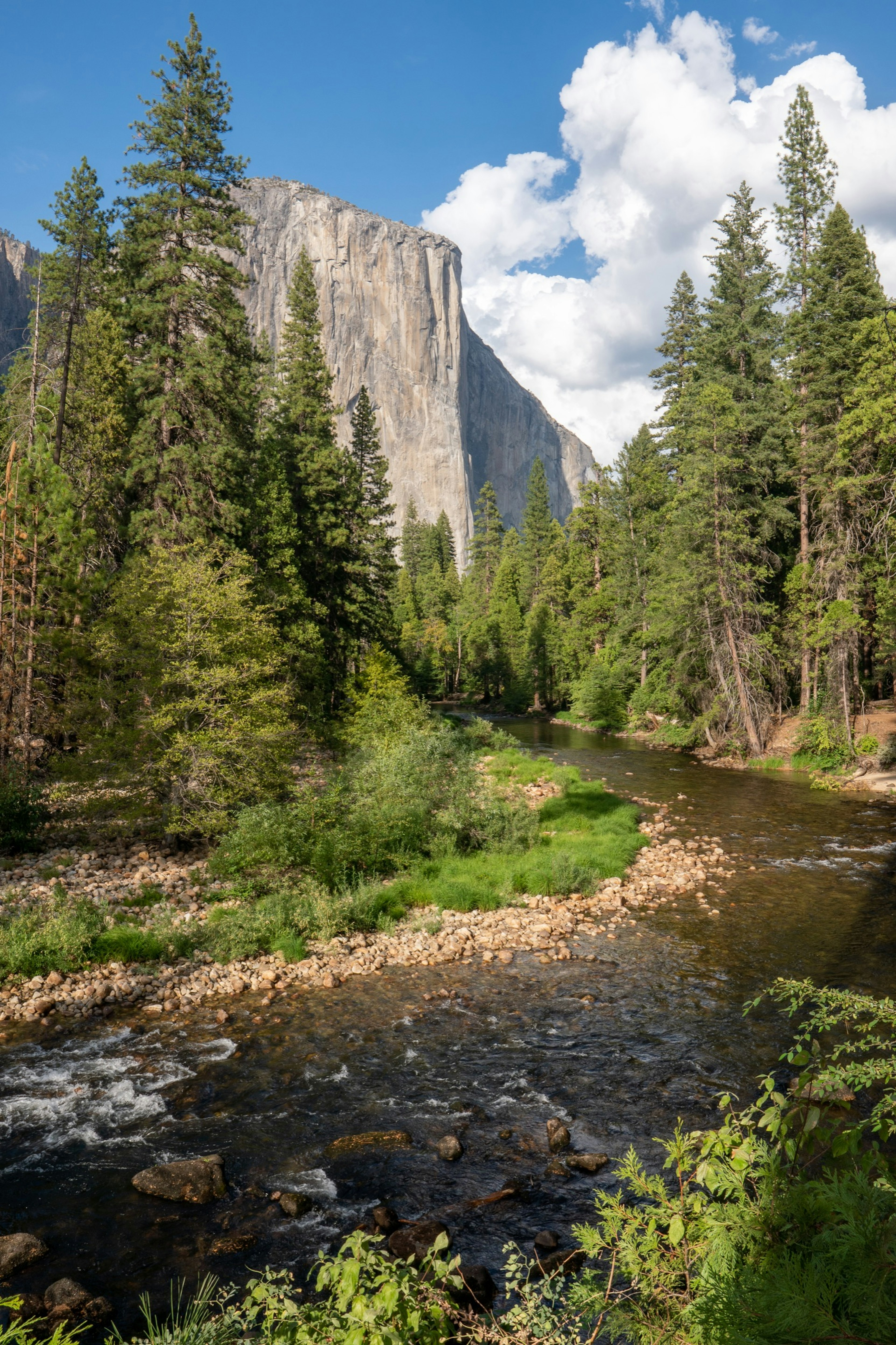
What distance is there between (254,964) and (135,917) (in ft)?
7.05

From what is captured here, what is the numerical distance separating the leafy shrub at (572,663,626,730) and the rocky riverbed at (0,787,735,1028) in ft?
82.5

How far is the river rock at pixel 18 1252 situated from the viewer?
16.6 ft

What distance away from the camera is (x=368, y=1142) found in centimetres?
667

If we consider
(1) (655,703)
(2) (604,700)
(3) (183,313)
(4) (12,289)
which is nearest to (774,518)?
(1) (655,703)

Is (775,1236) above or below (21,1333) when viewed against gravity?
above

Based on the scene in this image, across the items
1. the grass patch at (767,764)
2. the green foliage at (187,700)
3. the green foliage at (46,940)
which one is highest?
the green foliage at (187,700)

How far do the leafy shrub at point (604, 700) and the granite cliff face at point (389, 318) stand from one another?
10165 cm

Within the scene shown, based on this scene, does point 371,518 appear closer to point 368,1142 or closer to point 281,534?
point 281,534

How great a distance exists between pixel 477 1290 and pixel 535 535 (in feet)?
210

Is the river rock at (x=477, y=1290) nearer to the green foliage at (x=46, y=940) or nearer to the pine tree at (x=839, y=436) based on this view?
the green foliage at (x=46, y=940)

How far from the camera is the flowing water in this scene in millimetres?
5570

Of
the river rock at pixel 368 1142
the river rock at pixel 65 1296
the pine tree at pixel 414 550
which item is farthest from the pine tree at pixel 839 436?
the pine tree at pixel 414 550

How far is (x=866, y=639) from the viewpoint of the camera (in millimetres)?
28469

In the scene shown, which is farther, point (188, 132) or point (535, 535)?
point (535, 535)
